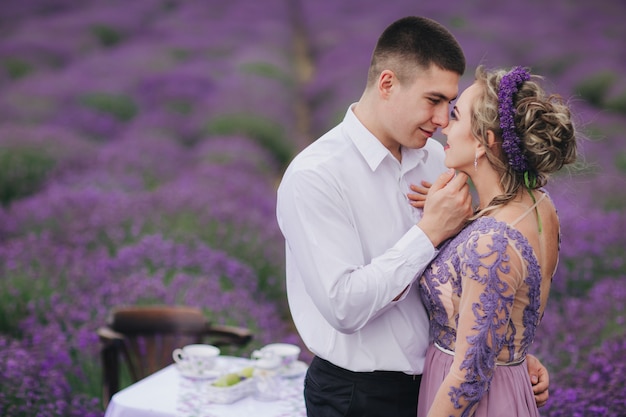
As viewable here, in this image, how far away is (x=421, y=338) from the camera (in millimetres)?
2105

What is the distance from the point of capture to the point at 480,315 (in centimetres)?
182

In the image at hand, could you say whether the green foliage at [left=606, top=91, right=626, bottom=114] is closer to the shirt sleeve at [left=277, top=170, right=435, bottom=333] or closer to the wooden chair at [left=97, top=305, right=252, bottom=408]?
the wooden chair at [left=97, top=305, right=252, bottom=408]

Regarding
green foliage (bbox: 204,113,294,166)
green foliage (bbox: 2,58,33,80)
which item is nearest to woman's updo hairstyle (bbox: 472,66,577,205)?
green foliage (bbox: 204,113,294,166)

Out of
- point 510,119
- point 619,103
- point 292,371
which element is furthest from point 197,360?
point 619,103

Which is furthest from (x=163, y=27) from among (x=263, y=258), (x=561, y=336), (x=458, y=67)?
(x=458, y=67)

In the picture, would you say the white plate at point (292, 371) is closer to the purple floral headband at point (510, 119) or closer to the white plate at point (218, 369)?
the white plate at point (218, 369)

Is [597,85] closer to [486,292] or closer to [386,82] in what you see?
[386,82]

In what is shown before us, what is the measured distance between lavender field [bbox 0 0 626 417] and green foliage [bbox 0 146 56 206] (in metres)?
0.02

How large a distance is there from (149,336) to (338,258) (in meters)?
1.73

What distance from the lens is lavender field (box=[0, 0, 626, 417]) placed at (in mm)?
3699

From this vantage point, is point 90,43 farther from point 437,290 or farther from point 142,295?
point 437,290

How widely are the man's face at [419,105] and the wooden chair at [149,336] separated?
1407 mm

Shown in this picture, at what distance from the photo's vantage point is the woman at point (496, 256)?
1837mm

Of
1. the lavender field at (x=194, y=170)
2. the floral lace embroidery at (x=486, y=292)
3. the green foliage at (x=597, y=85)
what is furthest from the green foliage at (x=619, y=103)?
the floral lace embroidery at (x=486, y=292)
